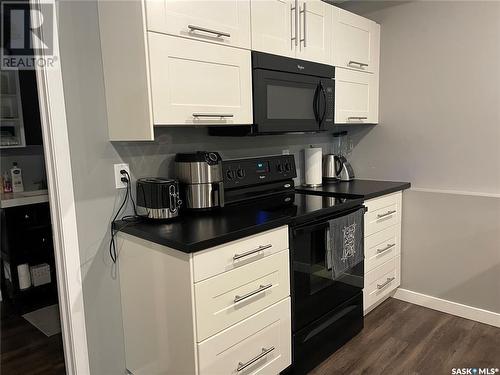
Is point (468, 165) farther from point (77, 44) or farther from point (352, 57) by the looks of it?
point (77, 44)

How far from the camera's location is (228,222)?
173 centimetres

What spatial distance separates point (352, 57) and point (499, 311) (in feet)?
6.50

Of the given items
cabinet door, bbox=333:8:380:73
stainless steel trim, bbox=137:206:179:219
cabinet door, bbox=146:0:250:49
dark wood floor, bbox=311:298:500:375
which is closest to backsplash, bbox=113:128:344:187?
stainless steel trim, bbox=137:206:179:219

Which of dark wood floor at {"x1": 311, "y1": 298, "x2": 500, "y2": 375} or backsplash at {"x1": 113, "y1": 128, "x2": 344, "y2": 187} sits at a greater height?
backsplash at {"x1": 113, "y1": 128, "x2": 344, "y2": 187}

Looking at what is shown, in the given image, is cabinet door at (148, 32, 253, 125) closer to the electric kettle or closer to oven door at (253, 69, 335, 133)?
oven door at (253, 69, 335, 133)

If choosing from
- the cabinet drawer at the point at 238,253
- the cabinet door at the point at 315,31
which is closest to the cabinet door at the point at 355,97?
the cabinet door at the point at 315,31

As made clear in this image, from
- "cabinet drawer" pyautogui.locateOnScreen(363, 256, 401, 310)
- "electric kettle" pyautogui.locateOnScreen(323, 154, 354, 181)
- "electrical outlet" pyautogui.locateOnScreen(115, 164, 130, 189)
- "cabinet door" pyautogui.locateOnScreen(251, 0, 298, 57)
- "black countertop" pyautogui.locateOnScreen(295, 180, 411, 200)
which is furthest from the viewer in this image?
"electric kettle" pyautogui.locateOnScreen(323, 154, 354, 181)

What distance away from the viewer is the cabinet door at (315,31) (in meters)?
2.20

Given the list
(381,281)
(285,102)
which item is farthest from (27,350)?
(381,281)

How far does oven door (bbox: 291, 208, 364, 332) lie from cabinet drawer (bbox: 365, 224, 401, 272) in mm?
383

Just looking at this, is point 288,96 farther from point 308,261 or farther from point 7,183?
point 7,183

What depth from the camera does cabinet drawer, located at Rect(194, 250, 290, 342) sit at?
4.91ft

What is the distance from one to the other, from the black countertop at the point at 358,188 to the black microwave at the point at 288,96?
0.44m

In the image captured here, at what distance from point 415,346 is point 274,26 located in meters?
2.07
